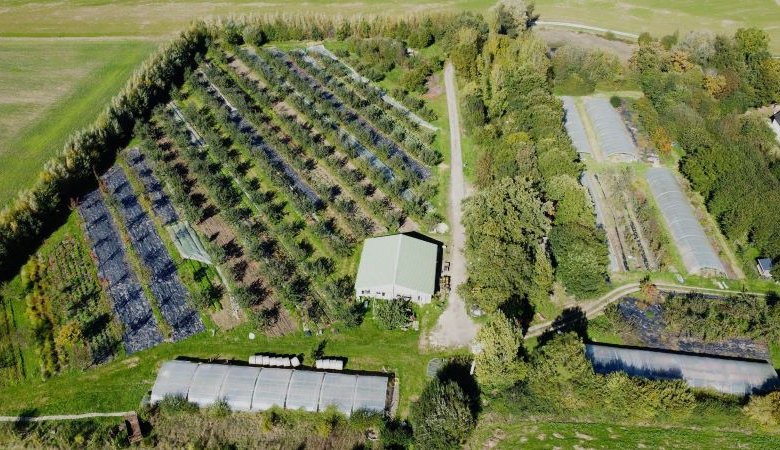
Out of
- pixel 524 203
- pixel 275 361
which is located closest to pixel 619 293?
pixel 524 203

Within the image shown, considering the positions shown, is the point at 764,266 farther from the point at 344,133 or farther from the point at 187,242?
the point at 187,242

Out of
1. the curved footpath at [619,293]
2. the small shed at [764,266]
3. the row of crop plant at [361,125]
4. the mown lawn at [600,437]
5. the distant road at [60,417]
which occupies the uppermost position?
the row of crop plant at [361,125]

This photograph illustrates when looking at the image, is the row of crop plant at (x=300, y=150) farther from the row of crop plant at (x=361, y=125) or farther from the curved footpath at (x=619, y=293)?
the curved footpath at (x=619, y=293)

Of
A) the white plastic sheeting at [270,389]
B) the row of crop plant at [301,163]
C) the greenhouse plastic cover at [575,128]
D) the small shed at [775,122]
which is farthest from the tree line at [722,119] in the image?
the white plastic sheeting at [270,389]

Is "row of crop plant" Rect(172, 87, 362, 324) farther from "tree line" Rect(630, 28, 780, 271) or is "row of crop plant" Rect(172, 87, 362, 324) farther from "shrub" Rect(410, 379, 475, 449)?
"tree line" Rect(630, 28, 780, 271)

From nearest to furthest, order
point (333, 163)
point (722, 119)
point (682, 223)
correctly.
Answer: point (682, 223)
point (333, 163)
point (722, 119)
